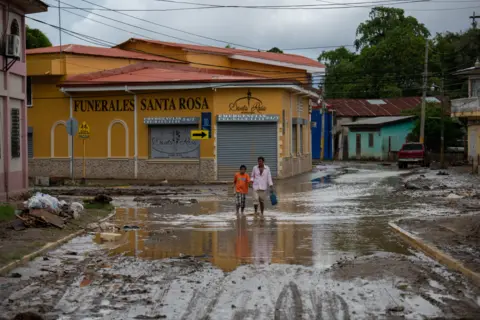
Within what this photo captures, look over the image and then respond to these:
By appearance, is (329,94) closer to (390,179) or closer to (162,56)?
(162,56)

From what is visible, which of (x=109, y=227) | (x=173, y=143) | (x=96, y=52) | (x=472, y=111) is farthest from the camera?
(x=472, y=111)

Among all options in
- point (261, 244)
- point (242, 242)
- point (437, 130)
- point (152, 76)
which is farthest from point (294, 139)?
point (261, 244)

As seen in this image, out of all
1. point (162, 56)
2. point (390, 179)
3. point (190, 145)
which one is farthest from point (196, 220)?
point (162, 56)

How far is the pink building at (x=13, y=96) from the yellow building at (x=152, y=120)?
1259 cm

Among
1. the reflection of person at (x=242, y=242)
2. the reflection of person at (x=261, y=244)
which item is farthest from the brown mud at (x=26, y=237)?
the reflection of person at (x=261, y=244)

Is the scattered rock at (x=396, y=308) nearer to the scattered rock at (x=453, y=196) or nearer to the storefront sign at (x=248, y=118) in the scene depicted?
the scattered rock at (x=453, y=196)

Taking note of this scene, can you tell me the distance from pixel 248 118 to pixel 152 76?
7.51 metres

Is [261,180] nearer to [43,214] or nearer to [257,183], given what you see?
[257,183]

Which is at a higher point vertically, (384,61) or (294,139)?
(384,61)

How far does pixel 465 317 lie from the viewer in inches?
328

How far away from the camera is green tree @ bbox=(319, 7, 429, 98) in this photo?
84.4 metres

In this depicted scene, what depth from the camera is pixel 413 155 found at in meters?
54.0

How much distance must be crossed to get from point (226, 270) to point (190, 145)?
2682 cm

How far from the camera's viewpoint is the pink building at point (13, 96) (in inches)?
859
